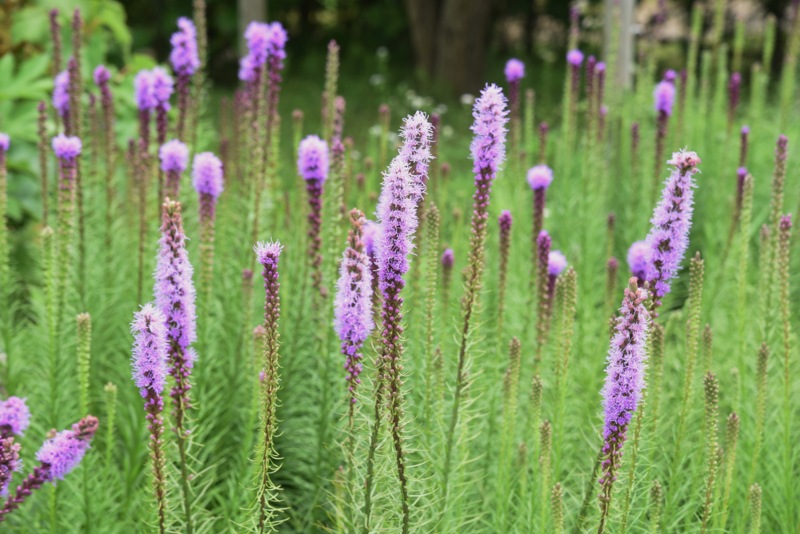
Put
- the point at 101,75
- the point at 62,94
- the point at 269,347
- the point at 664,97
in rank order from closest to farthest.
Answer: the point at 269,347 < the point at 101,75 < the point at 62,94 < the point at 664,97

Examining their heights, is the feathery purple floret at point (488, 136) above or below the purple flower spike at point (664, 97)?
below

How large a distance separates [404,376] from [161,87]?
1.93m

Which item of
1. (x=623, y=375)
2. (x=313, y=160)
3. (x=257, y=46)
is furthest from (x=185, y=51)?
(x=623, y=375)

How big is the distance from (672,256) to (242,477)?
1.49 metres

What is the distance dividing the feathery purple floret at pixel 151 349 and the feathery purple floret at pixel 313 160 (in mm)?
1258

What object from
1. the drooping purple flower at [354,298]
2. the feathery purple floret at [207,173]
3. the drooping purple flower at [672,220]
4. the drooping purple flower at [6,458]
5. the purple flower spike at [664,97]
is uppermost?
the purple flower spike at [664,97]

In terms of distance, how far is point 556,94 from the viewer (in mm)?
13438

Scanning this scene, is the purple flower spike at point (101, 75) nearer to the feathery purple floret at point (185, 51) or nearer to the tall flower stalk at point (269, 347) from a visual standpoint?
the feathery purple floret at point (185, 51)

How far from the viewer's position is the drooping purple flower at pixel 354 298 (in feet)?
5.69

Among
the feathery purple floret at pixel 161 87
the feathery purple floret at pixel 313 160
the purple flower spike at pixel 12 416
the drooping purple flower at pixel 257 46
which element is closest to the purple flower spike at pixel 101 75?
the feathery purple floret at pixel 161 87

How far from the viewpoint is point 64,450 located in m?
1.94

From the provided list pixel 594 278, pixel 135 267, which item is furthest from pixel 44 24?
pixel 594 278

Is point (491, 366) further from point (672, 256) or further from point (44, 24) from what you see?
point (44, 24)

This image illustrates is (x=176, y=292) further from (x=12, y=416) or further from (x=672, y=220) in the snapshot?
(x=672, y=220)
